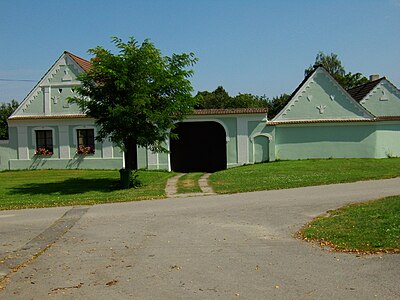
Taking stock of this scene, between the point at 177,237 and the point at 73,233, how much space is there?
Answer: 265cm

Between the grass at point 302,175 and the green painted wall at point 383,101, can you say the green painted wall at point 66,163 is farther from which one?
the green painted wall at point 383,101

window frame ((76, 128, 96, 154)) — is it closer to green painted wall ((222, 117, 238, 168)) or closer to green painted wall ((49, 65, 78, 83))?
green painted wall ((49, 65, 78, 83))

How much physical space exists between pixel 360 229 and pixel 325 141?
20.5 metres

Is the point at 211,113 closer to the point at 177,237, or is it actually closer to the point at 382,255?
the point at 177,237

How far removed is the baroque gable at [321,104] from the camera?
28.2 m

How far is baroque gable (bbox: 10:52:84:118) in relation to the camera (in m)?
28.9

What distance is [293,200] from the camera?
43.4 feet

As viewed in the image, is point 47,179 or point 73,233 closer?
point 73,233

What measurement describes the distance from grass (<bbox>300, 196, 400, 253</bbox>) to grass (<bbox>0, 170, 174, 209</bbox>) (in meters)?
7.51

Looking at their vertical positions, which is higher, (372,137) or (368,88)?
(368,88)

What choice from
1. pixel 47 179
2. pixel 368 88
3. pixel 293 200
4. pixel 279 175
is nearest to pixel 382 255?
pixel 293 200

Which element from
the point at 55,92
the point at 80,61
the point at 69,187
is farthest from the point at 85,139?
the point at 69,187

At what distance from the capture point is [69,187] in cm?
1970

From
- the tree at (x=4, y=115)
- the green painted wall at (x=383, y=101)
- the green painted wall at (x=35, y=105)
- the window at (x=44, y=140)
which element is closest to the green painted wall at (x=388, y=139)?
the green painted wall at (x=383, y=101)
